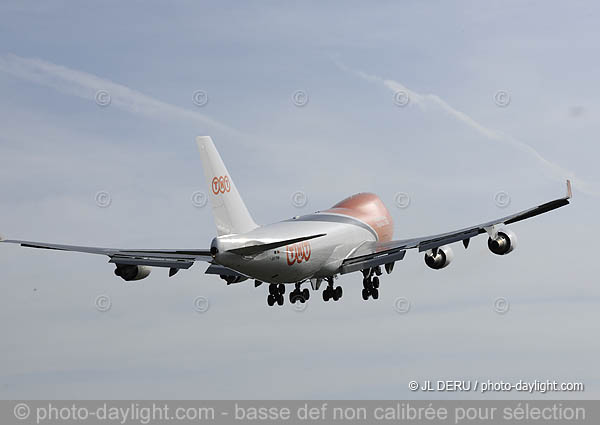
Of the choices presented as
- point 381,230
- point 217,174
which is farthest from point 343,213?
point 217,174

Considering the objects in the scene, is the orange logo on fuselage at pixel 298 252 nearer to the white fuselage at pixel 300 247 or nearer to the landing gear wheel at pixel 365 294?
the white fuselage at pixel 300 247

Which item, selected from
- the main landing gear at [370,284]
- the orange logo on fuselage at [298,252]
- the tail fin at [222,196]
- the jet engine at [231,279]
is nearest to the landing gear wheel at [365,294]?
the main landing gear at [370,284]

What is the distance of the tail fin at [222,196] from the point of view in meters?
56.6

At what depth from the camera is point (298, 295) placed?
62.9m

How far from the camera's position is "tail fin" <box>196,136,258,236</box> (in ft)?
186

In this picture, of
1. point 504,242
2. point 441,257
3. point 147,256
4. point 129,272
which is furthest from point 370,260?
point 129,272

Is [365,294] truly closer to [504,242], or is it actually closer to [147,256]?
[504,242]

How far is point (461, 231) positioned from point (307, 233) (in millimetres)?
9244

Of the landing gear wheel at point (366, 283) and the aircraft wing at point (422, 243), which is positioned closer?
the aircraft wing at point (422, 243)

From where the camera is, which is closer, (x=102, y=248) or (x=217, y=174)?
(x=217, y=174)

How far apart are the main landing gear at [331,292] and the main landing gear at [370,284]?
5.69 feet

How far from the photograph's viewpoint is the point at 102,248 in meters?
62.4

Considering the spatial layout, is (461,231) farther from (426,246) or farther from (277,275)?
(277,275)

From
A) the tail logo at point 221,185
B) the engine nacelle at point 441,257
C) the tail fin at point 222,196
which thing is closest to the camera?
the tail fin at point 222,196
